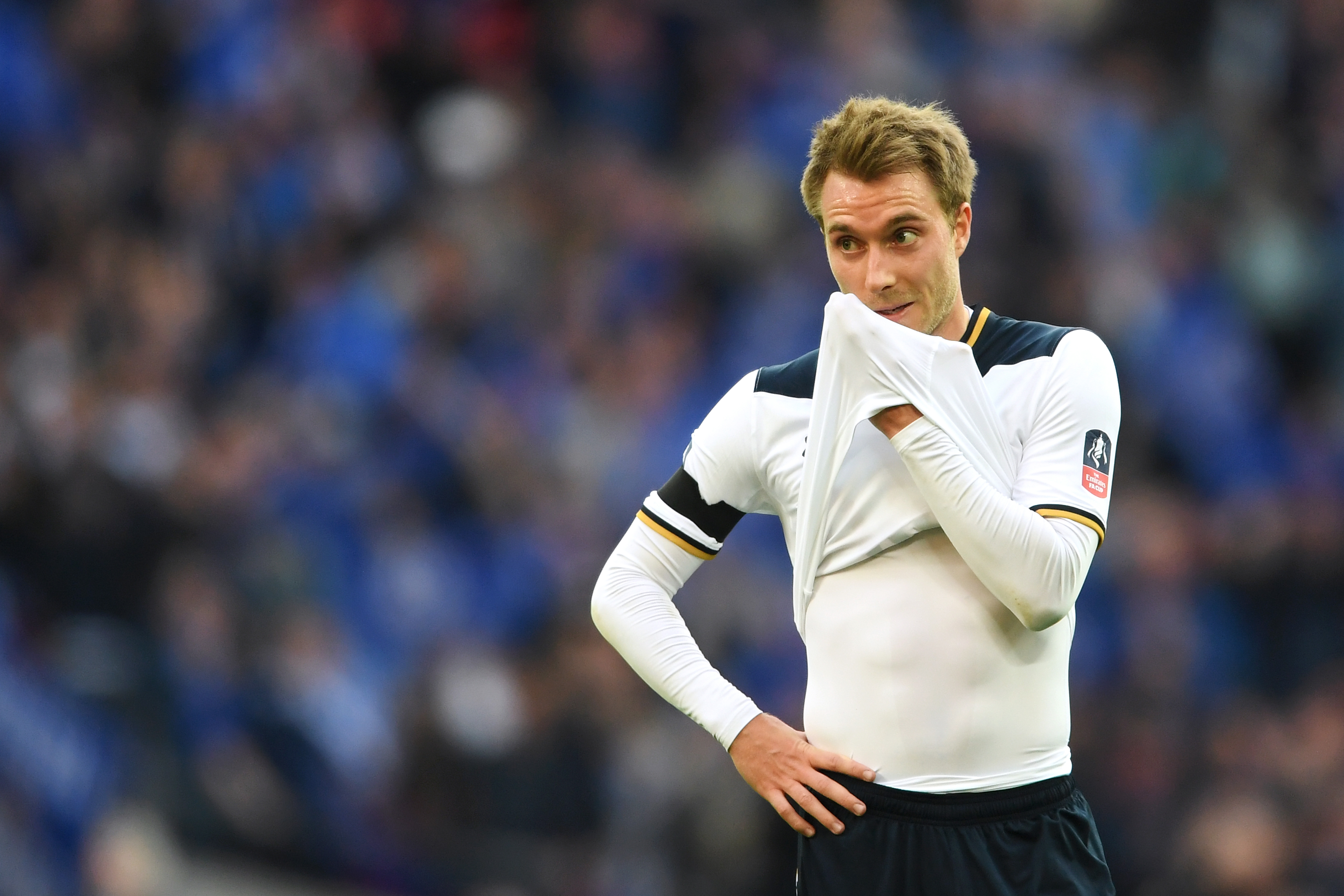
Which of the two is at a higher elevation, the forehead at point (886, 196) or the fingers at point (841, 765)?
the forehead at point (886, 196)

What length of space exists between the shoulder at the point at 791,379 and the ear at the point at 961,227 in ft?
1.08

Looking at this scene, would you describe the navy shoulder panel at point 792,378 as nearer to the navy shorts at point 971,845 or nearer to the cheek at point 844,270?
the cheek at point 844,270

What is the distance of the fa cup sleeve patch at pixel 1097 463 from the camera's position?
2980 mm

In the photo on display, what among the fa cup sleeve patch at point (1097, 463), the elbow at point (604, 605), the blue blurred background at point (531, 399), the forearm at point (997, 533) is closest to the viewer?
the forearm at point (997, 533)

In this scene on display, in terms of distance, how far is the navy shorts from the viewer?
9.83ft

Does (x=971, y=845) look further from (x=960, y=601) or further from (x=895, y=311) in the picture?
(x=895, y=311)

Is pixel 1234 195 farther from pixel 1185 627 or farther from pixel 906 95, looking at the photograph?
pixel 1185 627

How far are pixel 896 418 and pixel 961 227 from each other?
0.50 metres

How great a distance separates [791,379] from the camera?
3.30 metres

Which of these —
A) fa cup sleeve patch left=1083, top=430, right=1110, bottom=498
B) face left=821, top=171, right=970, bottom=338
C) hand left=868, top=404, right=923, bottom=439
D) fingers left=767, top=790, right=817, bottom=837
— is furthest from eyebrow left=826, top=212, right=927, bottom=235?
fingers left=767, top=790, right=817, bottom=837

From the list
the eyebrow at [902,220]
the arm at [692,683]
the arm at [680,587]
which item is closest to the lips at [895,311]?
the eyebrow at [902,220]

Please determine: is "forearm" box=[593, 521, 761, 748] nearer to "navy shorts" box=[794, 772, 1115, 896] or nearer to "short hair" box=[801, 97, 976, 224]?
"navy shorts" box=[794, 772, 1115, 896]

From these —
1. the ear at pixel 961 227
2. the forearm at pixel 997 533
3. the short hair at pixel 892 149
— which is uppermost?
the short hair at pixel 892 149

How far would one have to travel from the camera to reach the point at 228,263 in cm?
954
